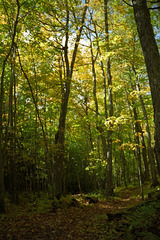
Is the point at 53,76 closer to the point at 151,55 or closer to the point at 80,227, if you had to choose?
the point at 151,55

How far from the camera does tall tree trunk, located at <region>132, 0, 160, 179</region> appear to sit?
354cm

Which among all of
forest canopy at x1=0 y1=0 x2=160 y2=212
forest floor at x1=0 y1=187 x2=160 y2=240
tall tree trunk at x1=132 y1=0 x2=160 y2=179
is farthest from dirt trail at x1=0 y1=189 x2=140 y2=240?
tall tree trunk at x1=132 y1=0 x2=160 y2=179

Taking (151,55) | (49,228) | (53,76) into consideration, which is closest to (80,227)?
(49,228)

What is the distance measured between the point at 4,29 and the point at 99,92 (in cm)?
1061

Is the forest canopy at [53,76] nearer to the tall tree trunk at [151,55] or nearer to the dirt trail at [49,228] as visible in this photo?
the dirt trail at [49,228]

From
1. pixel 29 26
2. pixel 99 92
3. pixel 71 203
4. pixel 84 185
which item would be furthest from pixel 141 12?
pixel 84 185

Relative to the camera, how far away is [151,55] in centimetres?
378

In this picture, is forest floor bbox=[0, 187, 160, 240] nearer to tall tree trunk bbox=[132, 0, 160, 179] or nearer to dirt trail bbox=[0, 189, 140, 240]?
dirt trail bbox=[0, 189, 140, 240]

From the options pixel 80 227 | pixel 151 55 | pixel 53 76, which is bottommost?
pixel 80 227

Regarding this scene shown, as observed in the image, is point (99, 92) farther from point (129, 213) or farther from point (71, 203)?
point (129, 213)

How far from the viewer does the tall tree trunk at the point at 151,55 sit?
139 inches

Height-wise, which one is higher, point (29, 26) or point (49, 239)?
point (29, 26)

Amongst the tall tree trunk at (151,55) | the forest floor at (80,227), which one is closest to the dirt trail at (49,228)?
the forest floor at (80,227)

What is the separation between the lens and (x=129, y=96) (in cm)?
947
